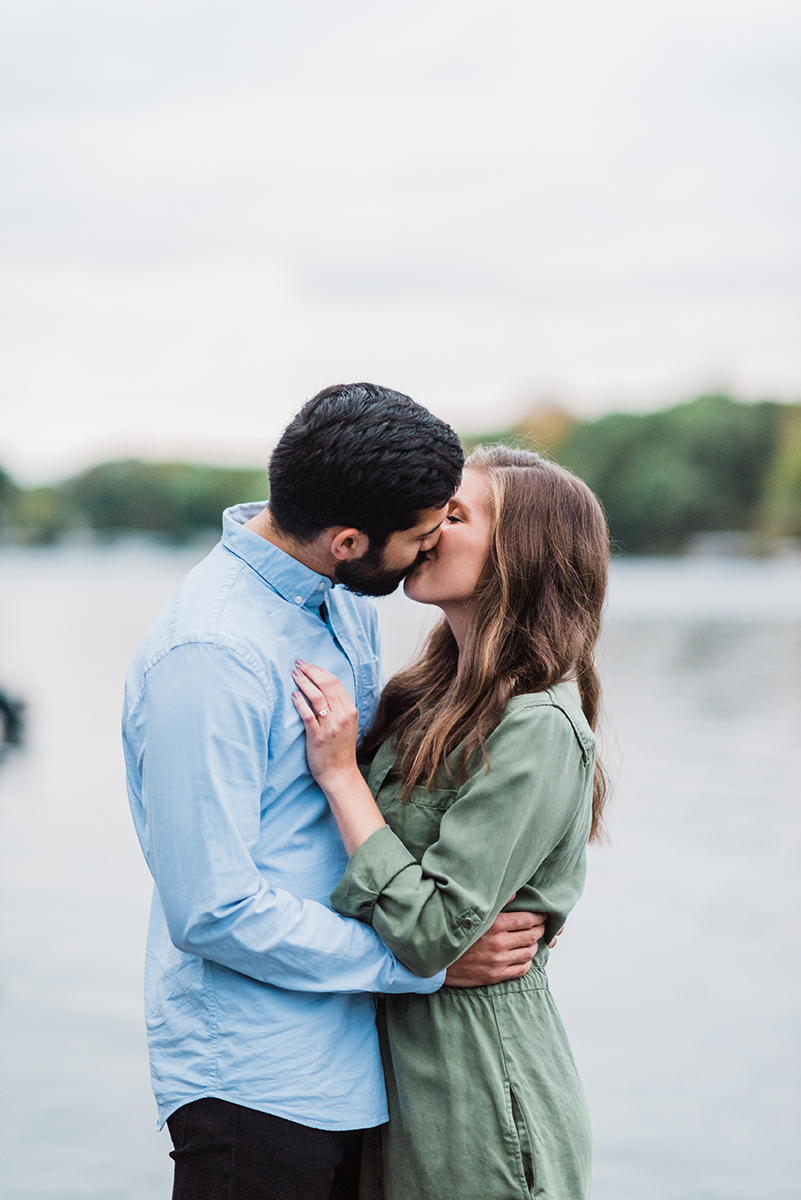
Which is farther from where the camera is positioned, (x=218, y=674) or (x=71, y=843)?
(x=71, y=843)

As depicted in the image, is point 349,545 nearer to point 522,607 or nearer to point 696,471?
point 522,607

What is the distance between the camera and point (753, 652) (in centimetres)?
1997

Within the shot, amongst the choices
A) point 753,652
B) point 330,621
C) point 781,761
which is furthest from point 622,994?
point 753,652

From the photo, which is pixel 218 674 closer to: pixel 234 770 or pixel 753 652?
pixel 234 770

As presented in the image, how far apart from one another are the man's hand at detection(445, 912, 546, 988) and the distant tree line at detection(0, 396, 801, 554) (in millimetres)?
57863

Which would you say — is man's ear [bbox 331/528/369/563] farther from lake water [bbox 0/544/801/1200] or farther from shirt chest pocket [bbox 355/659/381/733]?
lake water [bbox 0/544/801/1200]

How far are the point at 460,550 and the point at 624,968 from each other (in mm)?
3566

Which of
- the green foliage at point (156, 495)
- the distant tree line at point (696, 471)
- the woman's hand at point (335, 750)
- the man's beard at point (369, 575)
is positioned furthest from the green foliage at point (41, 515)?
the woman's hand at point (335, 750)

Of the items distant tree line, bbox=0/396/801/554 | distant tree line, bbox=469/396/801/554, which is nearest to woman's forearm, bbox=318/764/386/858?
distant tree line, bbox=469/396/801/554

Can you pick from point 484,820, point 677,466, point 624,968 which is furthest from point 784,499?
point 484,820

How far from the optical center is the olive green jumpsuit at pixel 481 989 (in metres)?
1.93

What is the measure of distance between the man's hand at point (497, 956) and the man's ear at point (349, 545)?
67cm

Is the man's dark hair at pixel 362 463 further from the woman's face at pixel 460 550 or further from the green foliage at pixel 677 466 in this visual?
the green foliage at pixel 677 466

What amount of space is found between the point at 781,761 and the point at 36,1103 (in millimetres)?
7143
